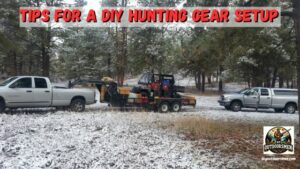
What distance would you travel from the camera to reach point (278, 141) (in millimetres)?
7438

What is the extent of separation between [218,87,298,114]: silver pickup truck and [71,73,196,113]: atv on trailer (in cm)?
347

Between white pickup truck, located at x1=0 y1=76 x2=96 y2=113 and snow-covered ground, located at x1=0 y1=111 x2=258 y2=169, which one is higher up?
white pickup truck, located at x1=0 y1=76 x2=96 y2=113

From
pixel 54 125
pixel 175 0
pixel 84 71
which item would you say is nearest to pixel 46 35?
pixel 84 71

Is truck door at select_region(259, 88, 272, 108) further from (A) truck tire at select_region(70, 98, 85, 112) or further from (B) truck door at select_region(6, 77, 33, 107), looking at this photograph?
(B) truck door at select_region(6, 77, 33, 107)

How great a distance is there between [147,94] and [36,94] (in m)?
6.68

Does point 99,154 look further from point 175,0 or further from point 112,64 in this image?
point 112,64

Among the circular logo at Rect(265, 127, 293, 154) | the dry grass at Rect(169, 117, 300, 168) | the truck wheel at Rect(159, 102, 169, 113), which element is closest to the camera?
the dry grass at Rect(169, 117, 300, 168)

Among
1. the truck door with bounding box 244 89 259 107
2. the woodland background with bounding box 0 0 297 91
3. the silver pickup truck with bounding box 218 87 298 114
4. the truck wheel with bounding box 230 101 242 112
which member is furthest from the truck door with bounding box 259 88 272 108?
the woodland background with bounding box 0 0 297 91

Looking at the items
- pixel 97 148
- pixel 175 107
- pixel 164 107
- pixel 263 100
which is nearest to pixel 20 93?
pixel 97 148

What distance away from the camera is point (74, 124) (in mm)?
10336

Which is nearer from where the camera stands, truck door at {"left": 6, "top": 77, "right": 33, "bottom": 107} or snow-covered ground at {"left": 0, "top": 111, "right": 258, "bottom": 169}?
snow-covered ground at {"left": 0, "top": 111, "right": 258, "bottom": 169}

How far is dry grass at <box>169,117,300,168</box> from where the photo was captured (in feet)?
22.5

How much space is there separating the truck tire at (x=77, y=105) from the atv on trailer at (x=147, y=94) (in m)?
1.12

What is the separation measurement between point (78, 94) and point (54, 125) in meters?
5.05
